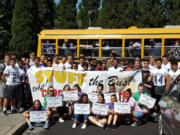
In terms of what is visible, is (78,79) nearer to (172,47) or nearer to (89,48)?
(89,48)

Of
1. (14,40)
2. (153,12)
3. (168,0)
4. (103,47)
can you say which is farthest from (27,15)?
(103,47)

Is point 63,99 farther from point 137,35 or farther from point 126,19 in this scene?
point 126,19

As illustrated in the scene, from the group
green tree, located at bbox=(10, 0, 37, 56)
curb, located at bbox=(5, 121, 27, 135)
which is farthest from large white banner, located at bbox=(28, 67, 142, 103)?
green tree, located at bbox=(10, 0, 37, 56)

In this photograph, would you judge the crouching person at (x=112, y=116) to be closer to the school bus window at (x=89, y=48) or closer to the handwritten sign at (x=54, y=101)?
the handwritten sign at (x=54, y=101)

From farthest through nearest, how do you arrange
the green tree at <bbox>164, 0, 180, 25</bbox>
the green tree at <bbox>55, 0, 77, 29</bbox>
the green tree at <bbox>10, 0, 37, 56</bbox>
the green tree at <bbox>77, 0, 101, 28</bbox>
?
the green tree at <bbox>77, 0, 101, 28</bbox> → the green tree at <bbox>55, 0, 77, 29</bbox> → the green tree at <bbox>10, 0, 37, 56</bbox> → the green tree at <bbox>164, 0, 180, 25</bbox>

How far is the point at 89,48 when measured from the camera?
41.6 ft

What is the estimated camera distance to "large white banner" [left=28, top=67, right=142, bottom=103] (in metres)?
7.64

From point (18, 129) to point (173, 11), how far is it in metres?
24.5

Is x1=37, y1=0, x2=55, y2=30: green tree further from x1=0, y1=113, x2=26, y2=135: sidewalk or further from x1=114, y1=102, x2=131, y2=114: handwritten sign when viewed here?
x1=114, y1=102, x2=131, y2=114: handwritten sign

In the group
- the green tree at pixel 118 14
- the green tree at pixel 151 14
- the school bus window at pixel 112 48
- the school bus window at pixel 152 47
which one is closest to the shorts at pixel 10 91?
the school bus window at pixel 112 48

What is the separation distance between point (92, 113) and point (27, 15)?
2372 cm

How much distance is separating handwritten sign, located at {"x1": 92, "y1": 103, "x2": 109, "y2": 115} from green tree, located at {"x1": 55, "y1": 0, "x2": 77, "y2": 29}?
34.0 metres

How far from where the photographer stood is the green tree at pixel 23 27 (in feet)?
91.7

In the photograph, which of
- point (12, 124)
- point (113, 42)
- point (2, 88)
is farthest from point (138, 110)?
point (113, 42)
